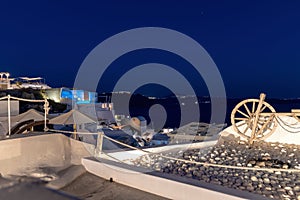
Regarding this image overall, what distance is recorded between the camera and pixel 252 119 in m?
6.96

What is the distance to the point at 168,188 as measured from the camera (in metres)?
2.74

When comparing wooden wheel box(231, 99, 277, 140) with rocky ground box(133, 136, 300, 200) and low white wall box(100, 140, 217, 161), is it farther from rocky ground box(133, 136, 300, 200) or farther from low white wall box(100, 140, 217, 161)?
low white wall box(100, 140, 217, 161)

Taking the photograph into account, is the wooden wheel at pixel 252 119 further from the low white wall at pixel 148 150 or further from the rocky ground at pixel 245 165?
the low white wall at pixel 148 150

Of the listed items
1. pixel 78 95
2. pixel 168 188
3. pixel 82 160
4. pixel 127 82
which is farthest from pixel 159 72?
pixel 78 95

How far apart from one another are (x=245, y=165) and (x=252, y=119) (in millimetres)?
2394

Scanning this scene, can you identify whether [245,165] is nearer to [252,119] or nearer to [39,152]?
[252,119]

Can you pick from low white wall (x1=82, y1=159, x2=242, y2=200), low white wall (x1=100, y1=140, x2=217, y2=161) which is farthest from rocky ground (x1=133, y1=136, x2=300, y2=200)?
low white wall (x1=82, y1=159, x2=242, y2=200)

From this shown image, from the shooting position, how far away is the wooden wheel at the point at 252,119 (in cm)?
673

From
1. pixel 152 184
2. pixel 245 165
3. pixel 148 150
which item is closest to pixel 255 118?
pixel 245 165

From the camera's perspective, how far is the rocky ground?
3684mm

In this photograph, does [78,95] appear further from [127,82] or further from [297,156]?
[297,156]

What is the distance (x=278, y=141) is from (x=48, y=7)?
2595 centimetres

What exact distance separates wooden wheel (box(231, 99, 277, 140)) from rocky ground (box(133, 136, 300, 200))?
13.1 inches

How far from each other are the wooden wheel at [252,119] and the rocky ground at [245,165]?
1.09 ft
